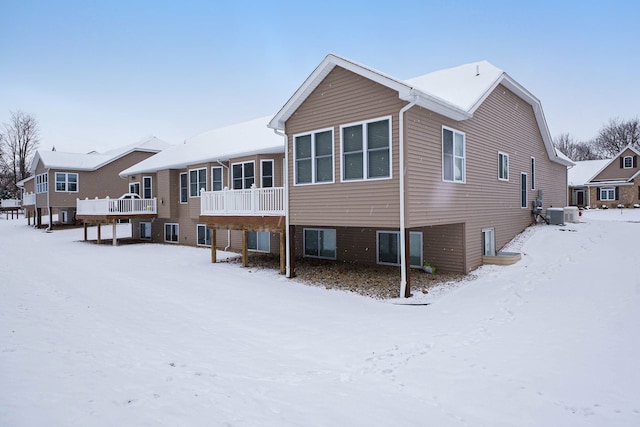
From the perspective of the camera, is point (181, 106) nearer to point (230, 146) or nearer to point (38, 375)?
point (230, 146)

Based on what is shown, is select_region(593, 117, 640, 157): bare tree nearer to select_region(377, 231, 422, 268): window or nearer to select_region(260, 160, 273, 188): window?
select_region(377, 231, 422, 268): window

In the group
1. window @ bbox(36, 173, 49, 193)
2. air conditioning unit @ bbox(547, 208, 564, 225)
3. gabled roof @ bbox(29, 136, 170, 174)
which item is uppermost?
gabled roof @ bbox(29, 136, 170, 174)

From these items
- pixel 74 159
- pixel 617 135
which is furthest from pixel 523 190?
pixel 617 135

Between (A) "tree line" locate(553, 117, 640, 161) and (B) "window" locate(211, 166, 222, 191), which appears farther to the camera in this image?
(A) "tree line" locate(553, 117, 640, 161)

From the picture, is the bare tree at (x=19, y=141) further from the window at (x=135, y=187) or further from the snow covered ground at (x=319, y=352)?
the snow covered ground at (x=319, y=352)

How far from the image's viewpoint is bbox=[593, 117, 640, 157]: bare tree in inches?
2153

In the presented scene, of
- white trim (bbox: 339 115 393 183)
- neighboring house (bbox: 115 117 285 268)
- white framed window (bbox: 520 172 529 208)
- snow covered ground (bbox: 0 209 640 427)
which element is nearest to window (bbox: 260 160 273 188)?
neighboring house (bbox: 115 117 285 268)

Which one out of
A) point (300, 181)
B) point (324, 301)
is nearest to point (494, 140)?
point (300, 181)

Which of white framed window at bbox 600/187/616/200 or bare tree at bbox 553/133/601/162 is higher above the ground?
bare tree at bbox 553/133/601/162

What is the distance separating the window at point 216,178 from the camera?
1976 cm

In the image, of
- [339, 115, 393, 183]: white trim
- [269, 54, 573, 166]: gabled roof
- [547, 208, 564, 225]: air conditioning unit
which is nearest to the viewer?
[269, 54, 573, 166]: gabled roof

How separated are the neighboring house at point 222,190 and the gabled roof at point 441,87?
11.1ft

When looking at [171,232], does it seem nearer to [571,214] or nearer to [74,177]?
[74,177]

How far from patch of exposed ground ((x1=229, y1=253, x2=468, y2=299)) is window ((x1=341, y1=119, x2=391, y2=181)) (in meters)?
3.24
